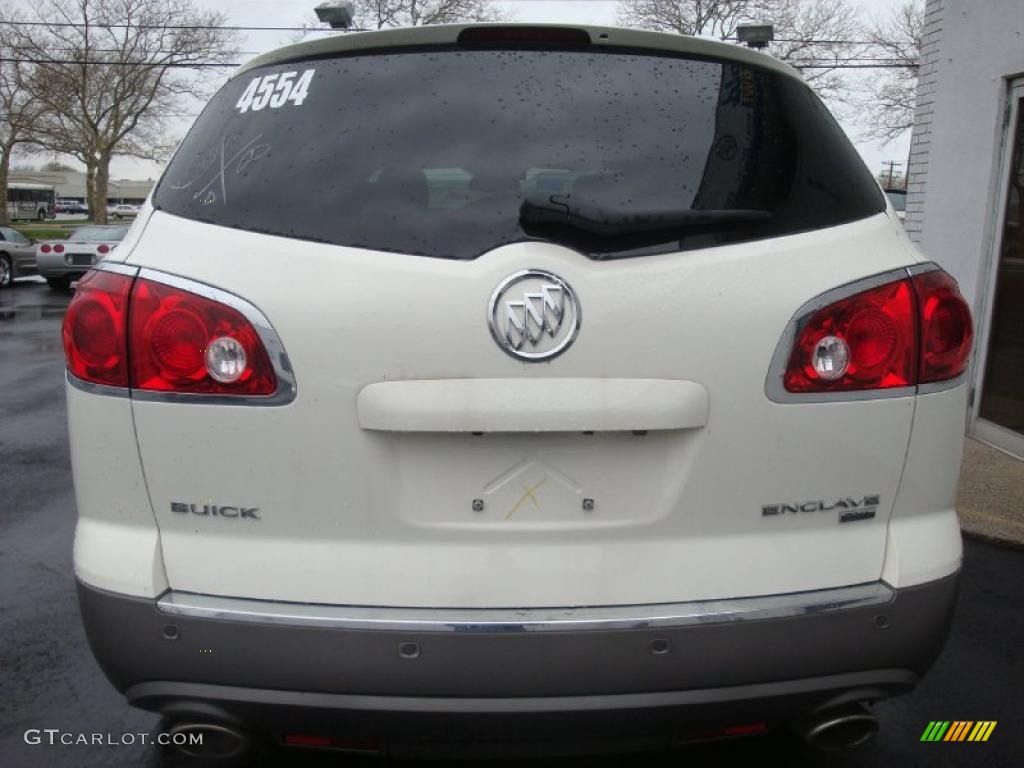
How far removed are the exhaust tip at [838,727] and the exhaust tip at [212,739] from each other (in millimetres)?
1216

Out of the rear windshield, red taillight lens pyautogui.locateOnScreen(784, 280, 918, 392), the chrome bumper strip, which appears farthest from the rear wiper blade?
the chrome bumper strip

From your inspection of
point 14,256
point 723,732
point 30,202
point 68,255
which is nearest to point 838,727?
point 723,732

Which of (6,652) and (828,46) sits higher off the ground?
(828,46)

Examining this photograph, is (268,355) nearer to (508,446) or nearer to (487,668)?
(508,446)

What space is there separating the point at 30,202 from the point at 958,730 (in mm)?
89758

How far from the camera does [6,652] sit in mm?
3176

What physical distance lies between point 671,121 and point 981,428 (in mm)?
5563

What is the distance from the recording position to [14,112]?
44.9 meters

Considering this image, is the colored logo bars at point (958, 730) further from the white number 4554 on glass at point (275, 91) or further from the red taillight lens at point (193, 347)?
the white number 4554 on glass at point (275, 91)

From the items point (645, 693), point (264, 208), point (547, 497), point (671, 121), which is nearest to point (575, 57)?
point (671, 121)

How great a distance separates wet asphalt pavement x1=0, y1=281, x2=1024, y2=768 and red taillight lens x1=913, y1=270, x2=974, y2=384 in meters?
1.24

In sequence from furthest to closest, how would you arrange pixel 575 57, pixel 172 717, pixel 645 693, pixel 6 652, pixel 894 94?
pixel 894 94
pixel 6 652
pixel 575 57
pixel 172 717
pixel 645 693

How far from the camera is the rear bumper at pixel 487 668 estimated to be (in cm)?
169

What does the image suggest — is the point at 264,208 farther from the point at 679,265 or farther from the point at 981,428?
the point at 981,428
